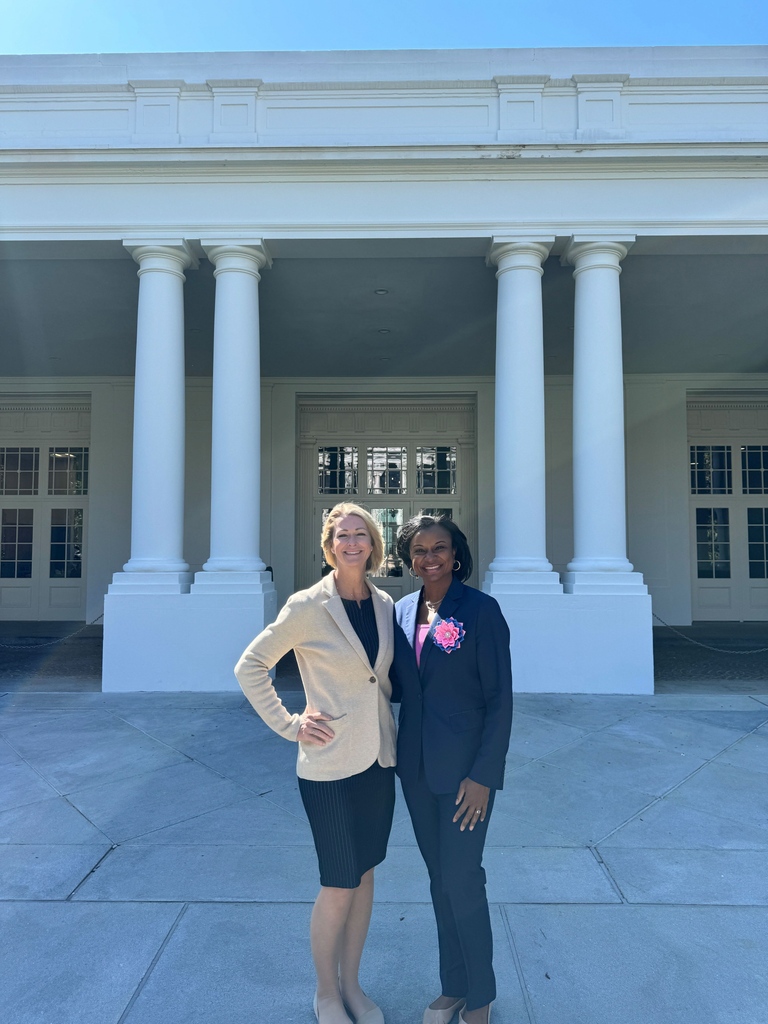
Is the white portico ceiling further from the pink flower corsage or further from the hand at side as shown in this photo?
the hand at side

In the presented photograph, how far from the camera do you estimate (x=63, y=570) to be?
14109mm

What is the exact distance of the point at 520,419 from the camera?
7684mm

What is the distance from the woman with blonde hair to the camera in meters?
2.09

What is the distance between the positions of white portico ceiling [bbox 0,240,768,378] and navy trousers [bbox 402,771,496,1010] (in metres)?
6.97

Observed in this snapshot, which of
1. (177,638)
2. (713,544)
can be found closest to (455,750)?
(177,638)

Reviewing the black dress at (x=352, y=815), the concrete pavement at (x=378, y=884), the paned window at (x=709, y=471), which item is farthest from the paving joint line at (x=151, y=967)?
the paned window at (x=709, y=471)

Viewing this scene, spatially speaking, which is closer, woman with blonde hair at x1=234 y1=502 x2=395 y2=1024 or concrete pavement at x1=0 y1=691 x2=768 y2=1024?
woman with blonde hair at x1=234 y1=502 x2=395 y2=1024

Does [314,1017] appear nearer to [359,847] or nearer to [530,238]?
A: [359,847]

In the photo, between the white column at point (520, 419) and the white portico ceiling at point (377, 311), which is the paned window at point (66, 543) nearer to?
the white portico ceiling at point (377, 311)

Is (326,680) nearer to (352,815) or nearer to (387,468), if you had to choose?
(352,815)

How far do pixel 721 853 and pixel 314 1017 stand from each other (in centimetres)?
232

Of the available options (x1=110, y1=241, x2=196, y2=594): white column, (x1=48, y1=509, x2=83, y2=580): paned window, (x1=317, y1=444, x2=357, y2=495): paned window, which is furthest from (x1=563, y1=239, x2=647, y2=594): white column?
(x1=48, y1=509, x2=83, y2=580): paned window

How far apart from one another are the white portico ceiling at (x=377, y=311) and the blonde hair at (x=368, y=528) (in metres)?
6.39

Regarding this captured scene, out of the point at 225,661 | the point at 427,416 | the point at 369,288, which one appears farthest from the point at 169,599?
the point at 427,416
